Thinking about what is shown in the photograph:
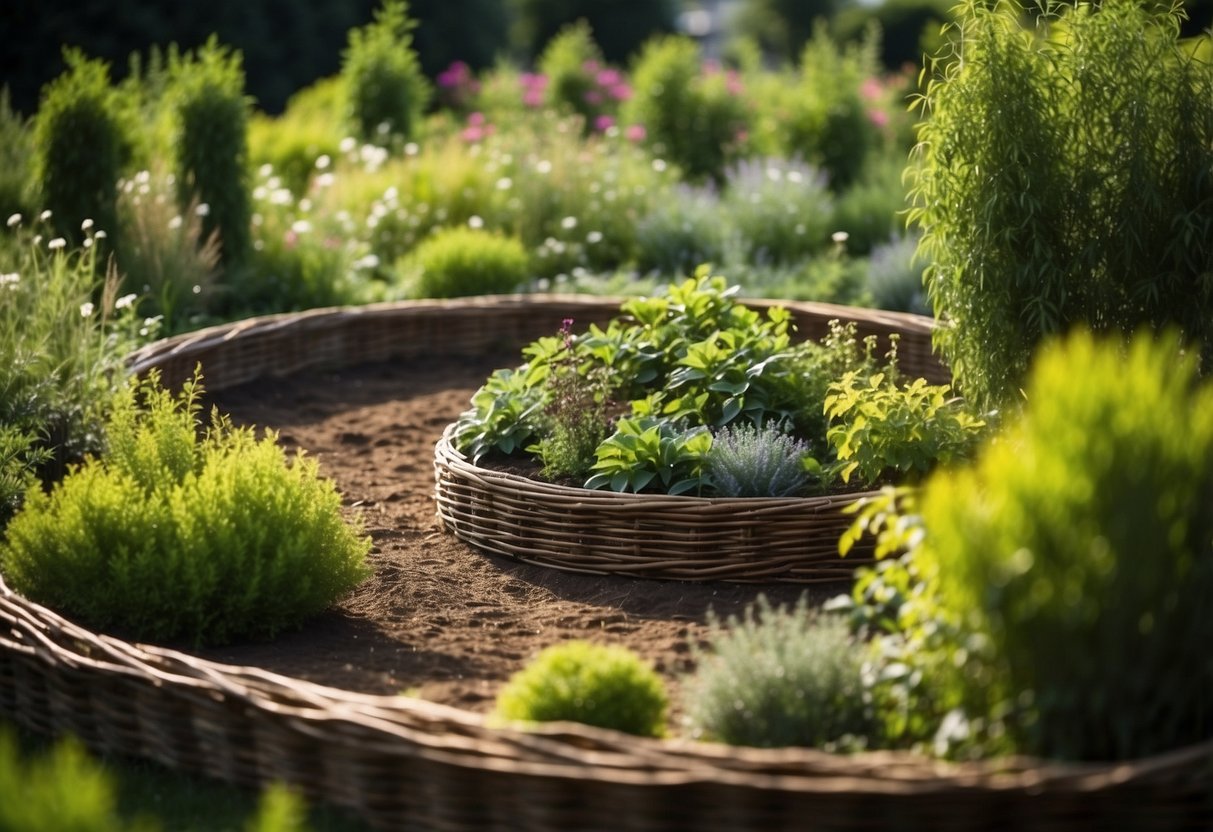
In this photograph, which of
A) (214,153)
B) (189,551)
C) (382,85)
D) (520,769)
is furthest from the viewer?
(382,85)

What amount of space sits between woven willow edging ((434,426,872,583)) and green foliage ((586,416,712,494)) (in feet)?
0.57

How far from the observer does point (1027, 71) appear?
181 inches

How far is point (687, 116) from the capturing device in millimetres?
12094

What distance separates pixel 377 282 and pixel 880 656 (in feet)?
21.2

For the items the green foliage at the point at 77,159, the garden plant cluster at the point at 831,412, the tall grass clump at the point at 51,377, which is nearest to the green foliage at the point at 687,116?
the garden plant cluster at the point at 831,412

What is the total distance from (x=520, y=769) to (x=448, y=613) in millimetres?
1439

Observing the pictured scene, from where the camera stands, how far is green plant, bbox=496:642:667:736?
3279 mm

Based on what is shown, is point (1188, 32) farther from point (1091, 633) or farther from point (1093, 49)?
point (1091, 633)

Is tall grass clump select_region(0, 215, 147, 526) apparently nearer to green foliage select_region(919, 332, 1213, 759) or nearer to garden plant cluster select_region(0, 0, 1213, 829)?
garden plant cluster select_region(0, 0, 1213, 829)

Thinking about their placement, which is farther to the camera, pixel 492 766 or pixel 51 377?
pixel 51 377

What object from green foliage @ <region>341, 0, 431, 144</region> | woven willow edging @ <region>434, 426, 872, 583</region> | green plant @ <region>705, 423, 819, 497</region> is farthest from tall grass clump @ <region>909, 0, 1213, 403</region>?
green foliage @ <region>341, 0, 431, 144</region>

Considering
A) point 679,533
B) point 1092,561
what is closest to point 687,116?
point 679,533

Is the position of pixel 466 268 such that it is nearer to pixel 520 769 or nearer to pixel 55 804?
pixel 520 769

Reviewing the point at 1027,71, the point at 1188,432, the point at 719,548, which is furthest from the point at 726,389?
the point at 1188,432
